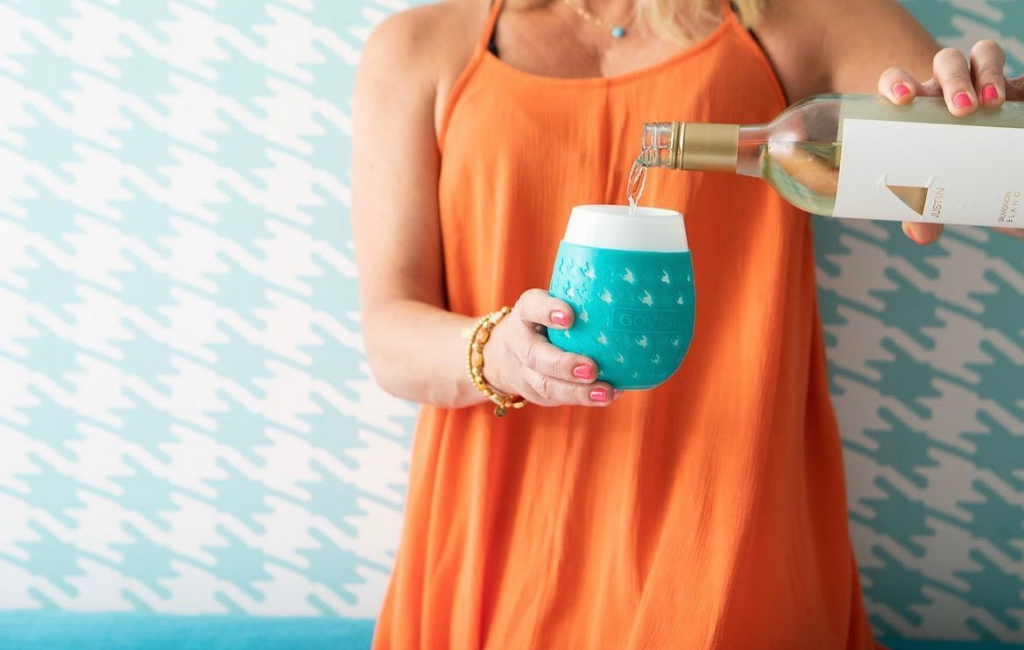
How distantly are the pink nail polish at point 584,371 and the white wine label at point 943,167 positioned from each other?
0.75 feet

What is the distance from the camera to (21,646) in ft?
3.86

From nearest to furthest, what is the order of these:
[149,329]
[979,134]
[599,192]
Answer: [979,134] < [599,192] < [149,329]

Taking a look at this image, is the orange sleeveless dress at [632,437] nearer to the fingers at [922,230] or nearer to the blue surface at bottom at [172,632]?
the fingers at [922,230]

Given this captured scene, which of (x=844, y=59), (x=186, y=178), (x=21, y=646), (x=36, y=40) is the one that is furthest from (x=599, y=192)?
(x=21, y=646)

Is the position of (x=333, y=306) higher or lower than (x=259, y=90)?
lower

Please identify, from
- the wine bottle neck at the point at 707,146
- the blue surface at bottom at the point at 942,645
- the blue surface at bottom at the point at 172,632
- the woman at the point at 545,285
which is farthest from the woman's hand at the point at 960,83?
the blue surface at bottom at the point at 172,632

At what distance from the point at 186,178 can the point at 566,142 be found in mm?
591

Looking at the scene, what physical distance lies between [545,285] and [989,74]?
1.50 feet

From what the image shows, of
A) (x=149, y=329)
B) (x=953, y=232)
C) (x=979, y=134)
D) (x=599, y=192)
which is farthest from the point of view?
(x=149, y=329)

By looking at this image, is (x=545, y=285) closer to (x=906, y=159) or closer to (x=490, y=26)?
(x=490, y=26)

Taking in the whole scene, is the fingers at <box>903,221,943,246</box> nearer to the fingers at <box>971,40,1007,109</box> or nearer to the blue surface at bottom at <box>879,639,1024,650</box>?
the fingers at <box>971,40,1007,109</box>

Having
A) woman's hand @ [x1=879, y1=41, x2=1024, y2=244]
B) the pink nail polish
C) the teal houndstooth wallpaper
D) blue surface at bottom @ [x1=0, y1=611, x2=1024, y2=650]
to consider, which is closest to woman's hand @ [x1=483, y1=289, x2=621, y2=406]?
the pink nail polish

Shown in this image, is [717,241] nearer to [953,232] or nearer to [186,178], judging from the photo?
[953,232]

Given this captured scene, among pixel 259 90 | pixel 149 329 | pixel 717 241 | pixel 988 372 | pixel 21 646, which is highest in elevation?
pixel 259 90
